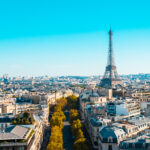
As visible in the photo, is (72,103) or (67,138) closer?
(67,138)

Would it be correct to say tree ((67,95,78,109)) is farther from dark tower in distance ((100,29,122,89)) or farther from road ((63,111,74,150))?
dark tower in distance ((100,29,122,89))

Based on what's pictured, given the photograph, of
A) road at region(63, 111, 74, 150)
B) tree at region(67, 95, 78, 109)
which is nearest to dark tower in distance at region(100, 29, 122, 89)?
tree at region(67, 95, 78, 109)

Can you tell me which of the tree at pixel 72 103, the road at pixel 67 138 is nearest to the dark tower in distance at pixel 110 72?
the tree at pixel 72 103

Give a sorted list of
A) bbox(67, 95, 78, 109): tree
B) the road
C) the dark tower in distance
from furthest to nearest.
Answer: the dark tower in distance
bbox(67, 95, 78, 109): tree
the road

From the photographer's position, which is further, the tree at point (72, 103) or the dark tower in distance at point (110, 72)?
the dark tower in distance at point (110, 72)

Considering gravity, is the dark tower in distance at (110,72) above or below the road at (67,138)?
above

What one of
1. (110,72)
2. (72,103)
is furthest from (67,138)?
(110,72)

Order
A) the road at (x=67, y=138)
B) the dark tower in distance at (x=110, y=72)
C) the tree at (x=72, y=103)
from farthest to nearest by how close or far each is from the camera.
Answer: the dark tower in distance at (x=110, y=72) < the tree at (x=72, y=103) < the road at (x=67, y=138)

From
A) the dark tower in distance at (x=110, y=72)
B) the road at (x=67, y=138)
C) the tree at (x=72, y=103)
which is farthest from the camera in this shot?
the dark tower in distance at (x=110, y=72)

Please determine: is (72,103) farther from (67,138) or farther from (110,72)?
(110,72)

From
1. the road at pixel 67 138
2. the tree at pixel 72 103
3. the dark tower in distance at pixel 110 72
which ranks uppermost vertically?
the dark tower in distance at pixel 110 72

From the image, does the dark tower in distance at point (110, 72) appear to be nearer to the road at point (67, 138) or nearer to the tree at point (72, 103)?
the tree at point (72, 103)
